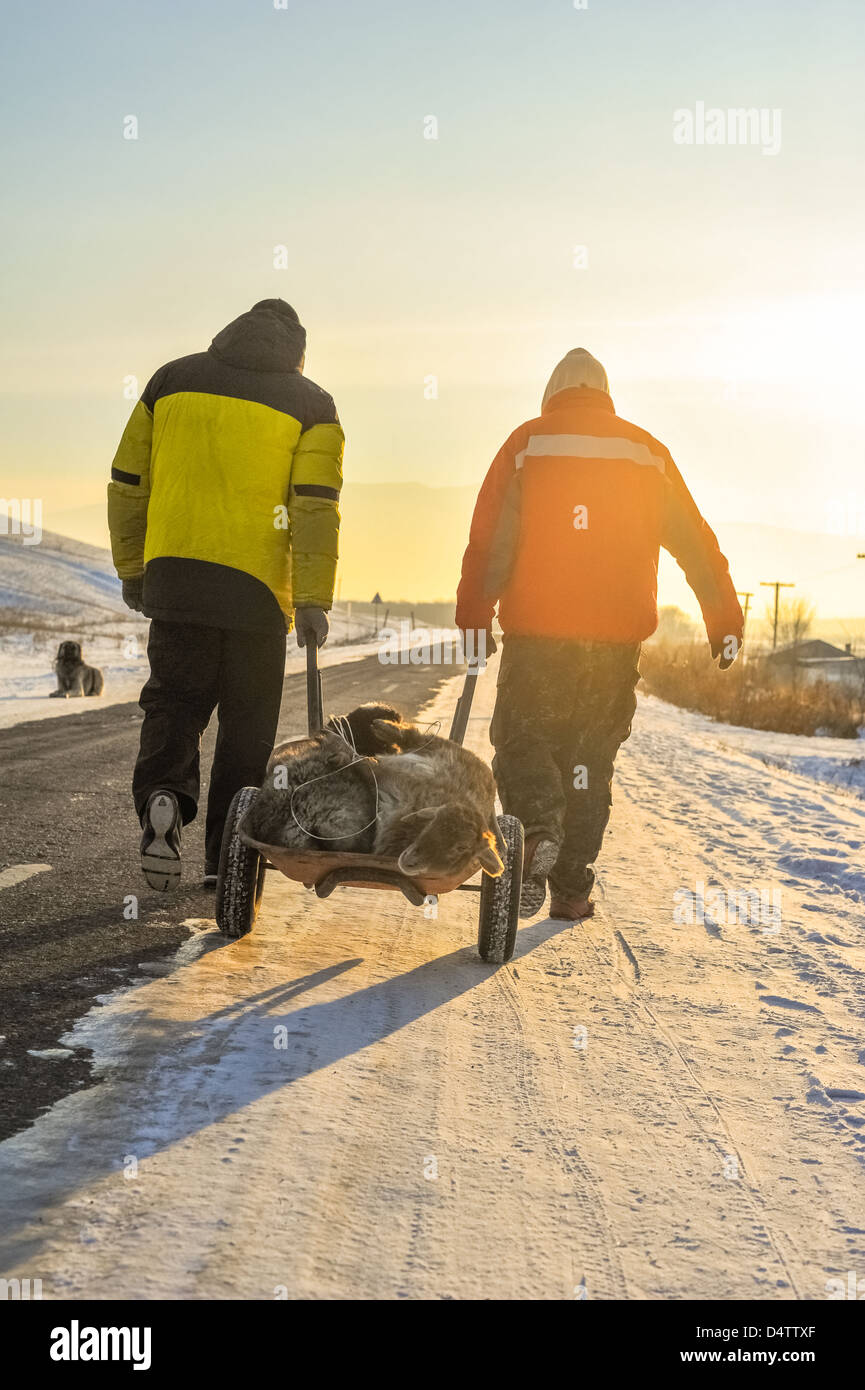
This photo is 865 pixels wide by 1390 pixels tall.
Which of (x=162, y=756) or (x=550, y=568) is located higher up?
(x=550, y=568)

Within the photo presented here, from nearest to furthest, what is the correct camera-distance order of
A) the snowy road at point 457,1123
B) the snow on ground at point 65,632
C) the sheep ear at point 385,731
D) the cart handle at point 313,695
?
the snowy road at point 457,1123 → the sheep ear at point 385,731 → the cart handle at point 313,695 → the snow on ground at point 65,632

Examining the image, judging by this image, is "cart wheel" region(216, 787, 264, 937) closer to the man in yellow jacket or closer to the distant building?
the man in yellow jacket

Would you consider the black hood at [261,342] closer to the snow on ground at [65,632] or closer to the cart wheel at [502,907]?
the cart wheel at [502,907]

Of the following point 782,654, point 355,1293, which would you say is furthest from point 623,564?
point 782,654

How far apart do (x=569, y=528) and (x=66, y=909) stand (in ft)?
9.10

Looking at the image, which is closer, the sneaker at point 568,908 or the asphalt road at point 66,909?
the asphalt road at point 66,909

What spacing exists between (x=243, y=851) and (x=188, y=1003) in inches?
29.9

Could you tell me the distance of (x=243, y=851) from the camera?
4395mm

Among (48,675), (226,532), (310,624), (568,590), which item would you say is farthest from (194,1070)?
(48,675)

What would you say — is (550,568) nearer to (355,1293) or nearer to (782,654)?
(355,1293)

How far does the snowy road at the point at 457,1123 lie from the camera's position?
2.27 m

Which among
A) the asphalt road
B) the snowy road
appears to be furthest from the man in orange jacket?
the asphalt road

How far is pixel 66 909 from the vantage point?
487 centimetres

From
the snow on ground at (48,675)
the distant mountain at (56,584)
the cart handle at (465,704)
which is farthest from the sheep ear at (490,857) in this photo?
the distant mountain at (56,584)
